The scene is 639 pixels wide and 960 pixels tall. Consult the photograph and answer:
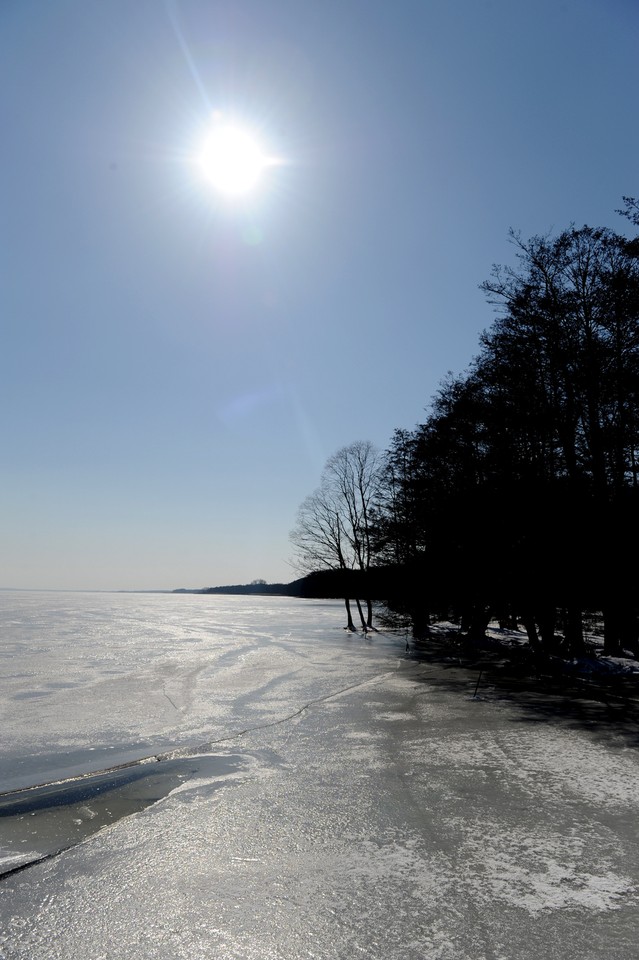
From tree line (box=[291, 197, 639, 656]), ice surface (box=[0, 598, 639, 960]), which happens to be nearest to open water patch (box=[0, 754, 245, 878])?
ice surface (box=[0, 598, 639, 960])

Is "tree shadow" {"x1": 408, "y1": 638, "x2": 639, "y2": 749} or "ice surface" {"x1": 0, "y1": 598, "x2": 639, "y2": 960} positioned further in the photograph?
"tree shadow" {"x1": 408, "y1": 638, "x2": 639, "y2": 749}

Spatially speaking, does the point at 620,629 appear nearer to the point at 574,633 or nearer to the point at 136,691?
the point at 574,633

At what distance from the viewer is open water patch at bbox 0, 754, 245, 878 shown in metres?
5.21

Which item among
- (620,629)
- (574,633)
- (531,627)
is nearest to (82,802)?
(574,633)

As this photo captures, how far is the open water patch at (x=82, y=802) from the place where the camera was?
5.21 m

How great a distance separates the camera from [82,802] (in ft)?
21.1

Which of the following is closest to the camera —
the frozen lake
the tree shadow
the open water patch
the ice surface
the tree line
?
the ice surface

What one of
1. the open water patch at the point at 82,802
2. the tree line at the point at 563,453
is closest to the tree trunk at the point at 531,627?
the tree line at the point at 563,453

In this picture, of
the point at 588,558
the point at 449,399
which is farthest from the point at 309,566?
the point at 588,558

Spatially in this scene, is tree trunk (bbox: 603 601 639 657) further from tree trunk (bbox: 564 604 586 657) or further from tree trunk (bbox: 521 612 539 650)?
tree trunk (bbox: 521 612 539 650)

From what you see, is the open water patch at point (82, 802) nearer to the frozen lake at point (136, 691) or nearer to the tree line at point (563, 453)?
the frozen lake at point (136, 691)

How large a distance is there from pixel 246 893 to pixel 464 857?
1.65 meters

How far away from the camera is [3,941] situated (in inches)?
140

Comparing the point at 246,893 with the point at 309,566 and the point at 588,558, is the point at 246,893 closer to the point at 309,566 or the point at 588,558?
the point at 588,558
